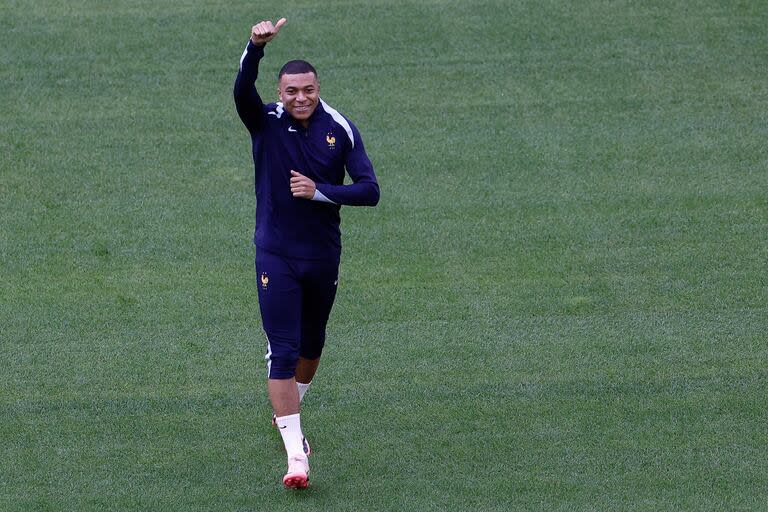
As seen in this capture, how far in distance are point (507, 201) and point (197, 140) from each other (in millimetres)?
2577

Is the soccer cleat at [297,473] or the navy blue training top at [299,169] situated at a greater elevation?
the navy blue training top at [299,169]

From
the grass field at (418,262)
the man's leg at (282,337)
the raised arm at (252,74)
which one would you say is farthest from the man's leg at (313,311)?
the raised arm at (252,74)

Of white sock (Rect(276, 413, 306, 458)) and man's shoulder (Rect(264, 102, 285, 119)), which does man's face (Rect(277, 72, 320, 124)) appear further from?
white sock (Rect(276, 413, 306, 458))

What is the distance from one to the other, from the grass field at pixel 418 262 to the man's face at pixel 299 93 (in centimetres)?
A: 174

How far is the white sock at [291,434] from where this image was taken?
5.98 metres

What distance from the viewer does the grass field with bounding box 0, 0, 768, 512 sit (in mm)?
6258

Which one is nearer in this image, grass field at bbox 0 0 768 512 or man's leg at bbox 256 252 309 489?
man's leg at bbox 256 252 309 489

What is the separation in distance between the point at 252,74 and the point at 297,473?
1.92 meters

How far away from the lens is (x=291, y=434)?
6.02 metres

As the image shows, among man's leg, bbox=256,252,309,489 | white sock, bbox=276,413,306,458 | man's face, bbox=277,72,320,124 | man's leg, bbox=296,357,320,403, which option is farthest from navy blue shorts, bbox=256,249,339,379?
man's face, bbox=277,72,320,124

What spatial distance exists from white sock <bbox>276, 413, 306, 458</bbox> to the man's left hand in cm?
110

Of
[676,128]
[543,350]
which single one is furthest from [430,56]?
[543,350]

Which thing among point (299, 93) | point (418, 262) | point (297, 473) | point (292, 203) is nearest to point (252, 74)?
point (299, 93)

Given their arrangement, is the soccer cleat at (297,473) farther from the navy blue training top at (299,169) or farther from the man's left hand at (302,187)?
the man's left hand at (302,187)
